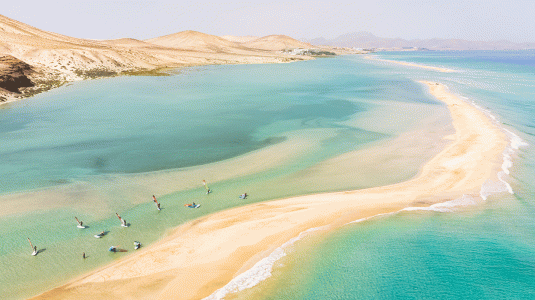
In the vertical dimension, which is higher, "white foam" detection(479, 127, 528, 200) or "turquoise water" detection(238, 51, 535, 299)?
"white foam" detection(479, 127, 528, 200)

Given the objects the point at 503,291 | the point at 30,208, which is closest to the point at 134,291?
the point at 30,208

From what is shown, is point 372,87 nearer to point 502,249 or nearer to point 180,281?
point 502,249

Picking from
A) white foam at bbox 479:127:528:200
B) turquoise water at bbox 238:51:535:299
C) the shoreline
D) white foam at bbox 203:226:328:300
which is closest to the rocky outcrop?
the shoreline

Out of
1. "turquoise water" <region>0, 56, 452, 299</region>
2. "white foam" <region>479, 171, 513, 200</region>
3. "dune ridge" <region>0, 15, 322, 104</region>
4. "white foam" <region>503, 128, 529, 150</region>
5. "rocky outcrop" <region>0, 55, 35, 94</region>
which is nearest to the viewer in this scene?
"turquoise water" <region>0, 56, 452, 299</region>

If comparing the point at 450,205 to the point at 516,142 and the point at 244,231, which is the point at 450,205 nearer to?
the point at 244,231

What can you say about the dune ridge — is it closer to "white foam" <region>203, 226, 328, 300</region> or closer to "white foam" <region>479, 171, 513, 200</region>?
"white foam" <region>203, 226, 328, 300</region>

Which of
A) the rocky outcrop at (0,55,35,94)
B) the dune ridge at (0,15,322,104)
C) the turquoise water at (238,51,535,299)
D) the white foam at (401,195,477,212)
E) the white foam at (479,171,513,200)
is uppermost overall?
the dune ridge at (0,15,322,104)
